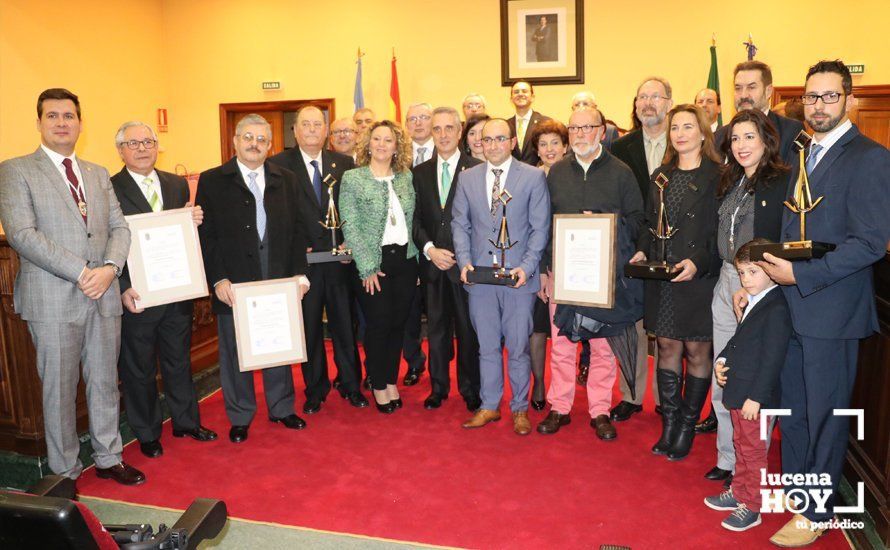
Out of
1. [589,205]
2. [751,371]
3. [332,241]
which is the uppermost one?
[589,205]

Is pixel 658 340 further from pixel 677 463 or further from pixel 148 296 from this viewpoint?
pixel 148 296

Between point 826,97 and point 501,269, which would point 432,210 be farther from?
point 826,97

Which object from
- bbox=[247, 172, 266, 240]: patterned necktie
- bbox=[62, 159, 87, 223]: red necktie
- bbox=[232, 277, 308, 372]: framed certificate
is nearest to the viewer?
bbox=[62, 159, 87, 223]: red necktie

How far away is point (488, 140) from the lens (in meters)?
3.70

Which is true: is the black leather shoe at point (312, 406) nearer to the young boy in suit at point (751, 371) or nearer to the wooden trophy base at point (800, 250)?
the young boy in suit at point (751, 371)

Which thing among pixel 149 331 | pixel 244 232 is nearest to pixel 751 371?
pixel 244 232

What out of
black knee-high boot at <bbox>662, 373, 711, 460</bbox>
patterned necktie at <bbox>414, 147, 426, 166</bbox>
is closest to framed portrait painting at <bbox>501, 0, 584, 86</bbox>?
patterned necktie at <bbox>414, 147, 426, 166</bbox>

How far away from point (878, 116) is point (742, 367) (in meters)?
6.64

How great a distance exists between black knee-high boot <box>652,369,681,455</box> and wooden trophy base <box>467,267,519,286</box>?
3.04ft

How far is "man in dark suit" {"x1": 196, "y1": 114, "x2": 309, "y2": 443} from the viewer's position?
3.74 meters

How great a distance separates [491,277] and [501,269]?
71mm

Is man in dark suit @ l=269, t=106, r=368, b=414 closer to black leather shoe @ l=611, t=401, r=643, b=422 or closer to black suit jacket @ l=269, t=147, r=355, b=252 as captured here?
black suit jacket @ l=269, t=147, r=355, b=252

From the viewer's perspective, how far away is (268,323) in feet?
12.3

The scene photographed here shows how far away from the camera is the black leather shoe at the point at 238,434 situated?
3.85 metres
